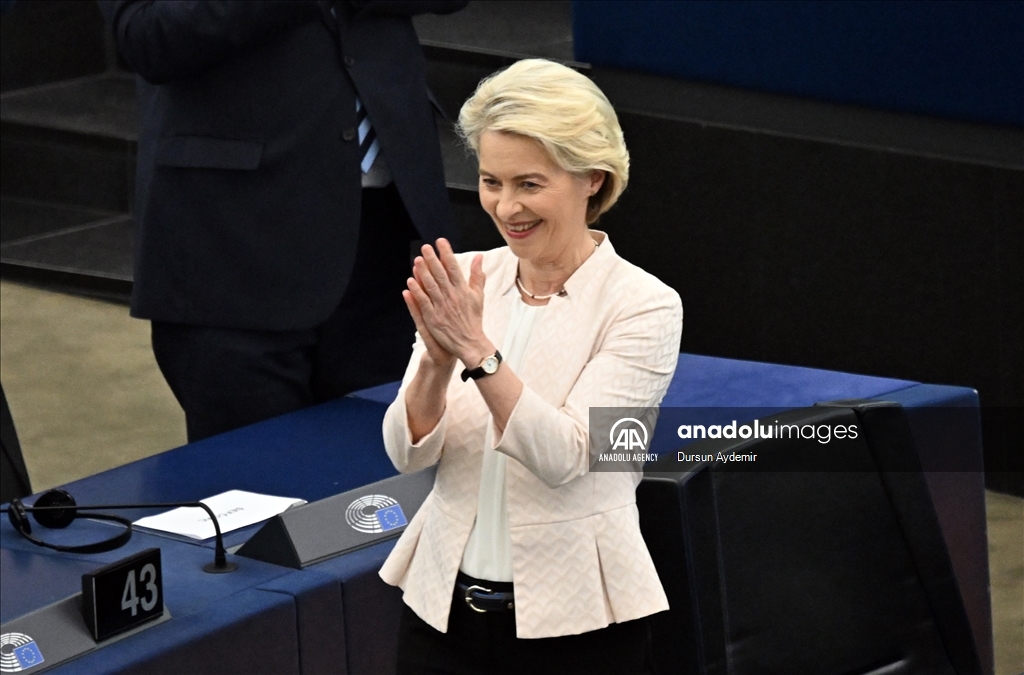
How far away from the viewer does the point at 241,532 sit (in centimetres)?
251

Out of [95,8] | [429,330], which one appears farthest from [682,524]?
[95,8]

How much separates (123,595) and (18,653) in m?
0.15

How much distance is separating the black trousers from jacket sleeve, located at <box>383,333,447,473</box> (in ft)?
3.68

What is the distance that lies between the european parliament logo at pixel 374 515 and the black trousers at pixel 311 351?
55 cm

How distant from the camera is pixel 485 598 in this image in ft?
6.13

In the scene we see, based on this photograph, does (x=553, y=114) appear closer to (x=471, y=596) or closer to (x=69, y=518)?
(x=471, y=596)

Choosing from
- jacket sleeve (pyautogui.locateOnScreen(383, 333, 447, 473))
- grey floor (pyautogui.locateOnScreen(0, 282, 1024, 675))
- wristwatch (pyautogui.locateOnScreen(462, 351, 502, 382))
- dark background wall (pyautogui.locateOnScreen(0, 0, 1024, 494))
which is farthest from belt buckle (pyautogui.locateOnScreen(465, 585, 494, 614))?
dark background wall (pyautogui.locateOnScreen(0, 0, 1024, 494))

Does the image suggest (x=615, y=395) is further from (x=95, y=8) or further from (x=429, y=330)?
(x=95, y=8)

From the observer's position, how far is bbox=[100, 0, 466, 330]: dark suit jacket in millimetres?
2900

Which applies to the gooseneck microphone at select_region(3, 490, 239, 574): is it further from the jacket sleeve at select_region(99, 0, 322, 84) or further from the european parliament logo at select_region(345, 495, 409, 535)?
the jacket sleeve at select_region(99, 0, 322, 84)

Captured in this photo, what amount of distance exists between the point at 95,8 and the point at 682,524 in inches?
200

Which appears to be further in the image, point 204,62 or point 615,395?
point 204,62

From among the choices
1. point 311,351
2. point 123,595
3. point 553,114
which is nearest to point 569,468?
point 553,114

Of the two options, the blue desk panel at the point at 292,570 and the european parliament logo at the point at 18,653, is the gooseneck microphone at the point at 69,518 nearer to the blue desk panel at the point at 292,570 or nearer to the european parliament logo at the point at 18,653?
the blue desk panel at the point at 292,570
